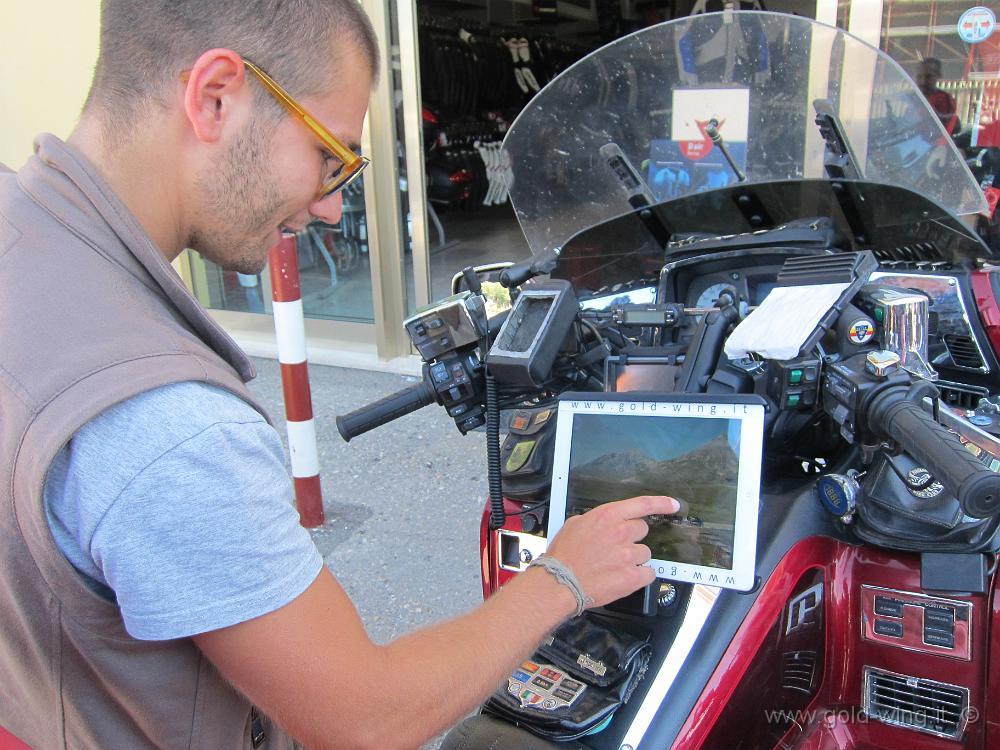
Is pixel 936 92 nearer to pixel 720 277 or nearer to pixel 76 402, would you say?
pixel 720 277

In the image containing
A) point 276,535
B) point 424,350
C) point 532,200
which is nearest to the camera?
point 276,535

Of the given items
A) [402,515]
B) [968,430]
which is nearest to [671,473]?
[968,430]

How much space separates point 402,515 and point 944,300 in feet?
9.18

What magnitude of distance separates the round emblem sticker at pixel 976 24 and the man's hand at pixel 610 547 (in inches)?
185

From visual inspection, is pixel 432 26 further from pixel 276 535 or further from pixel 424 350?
pixel 276 535

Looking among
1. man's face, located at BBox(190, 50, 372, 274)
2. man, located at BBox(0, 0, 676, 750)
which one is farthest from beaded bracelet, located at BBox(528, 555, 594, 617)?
man's face, located at BBox(190, 50, 372, 274)

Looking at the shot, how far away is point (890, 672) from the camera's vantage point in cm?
156

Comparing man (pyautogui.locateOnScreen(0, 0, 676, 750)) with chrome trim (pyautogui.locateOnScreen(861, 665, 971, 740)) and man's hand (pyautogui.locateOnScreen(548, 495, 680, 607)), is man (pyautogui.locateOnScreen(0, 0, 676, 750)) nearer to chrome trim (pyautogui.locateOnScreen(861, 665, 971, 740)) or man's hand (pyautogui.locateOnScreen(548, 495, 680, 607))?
man's hand (pyautogui.locateOnScreen(548, 495, 680, 607))

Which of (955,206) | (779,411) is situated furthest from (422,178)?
(779,411)

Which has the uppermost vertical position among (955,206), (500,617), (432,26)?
(432,26)

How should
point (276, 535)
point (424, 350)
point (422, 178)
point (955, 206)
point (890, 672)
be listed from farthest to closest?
point (422, 178) → point (955, 206) → point (424, 350) → point (890, 672) → point (276, 535)

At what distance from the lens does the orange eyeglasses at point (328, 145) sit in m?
1.07

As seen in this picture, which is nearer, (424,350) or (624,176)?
(424,350)

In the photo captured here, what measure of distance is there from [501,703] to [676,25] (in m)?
2.20
